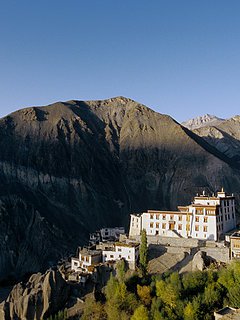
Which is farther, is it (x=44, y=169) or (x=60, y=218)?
(x=44, y=169)

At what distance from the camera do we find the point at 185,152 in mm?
130250

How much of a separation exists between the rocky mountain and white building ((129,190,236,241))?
96804 millimetres

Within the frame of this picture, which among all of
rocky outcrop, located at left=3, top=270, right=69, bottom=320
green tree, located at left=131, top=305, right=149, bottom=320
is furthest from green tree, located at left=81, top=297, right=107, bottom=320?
green tree, located at left=131, top=305, right=149, bottom=320

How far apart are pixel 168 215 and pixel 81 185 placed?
61100mm

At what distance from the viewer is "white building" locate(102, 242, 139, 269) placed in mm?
53906

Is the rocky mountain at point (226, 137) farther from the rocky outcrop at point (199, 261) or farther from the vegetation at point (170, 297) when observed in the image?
the vegetation at point (170, 297)

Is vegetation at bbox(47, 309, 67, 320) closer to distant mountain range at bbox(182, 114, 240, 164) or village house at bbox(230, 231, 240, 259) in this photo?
village house at bbox(230, 231, 240, 259)

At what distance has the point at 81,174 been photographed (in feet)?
397

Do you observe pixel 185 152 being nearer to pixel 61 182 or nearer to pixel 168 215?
pixel 61 182

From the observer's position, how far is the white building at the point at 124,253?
53.9 meters

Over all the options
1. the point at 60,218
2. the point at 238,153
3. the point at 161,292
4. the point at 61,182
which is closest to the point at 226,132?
the point at 238,153

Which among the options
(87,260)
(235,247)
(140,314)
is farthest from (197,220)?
(140,314)

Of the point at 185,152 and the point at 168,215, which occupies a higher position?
the point at 185,152

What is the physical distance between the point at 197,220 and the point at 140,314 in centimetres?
1971
